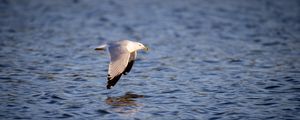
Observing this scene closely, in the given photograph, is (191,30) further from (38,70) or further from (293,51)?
(38,70)

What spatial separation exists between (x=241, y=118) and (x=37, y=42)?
661 centimetres

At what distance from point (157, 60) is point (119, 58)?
2873 mm

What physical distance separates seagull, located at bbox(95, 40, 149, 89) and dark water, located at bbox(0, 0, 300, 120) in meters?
0.34

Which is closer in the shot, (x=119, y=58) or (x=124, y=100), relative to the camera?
(x=124, y=100)

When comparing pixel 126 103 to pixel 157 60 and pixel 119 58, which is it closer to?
pixel 119 58

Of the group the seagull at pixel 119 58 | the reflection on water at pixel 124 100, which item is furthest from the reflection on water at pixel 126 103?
the seagull at pixel 119 58

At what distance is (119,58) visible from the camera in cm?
893

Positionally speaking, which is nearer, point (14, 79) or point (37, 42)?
point (14, 79)

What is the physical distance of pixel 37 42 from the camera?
43.1 ft

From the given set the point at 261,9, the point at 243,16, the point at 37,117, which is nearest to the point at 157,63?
the point at 37,117

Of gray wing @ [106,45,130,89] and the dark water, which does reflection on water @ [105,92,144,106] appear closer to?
the dark water

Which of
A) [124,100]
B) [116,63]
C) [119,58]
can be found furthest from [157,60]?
[124,100]

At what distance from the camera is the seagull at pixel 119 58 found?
28.6 ft

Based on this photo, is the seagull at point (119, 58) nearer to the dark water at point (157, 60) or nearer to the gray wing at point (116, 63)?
the gray wing at point (116, 63)
